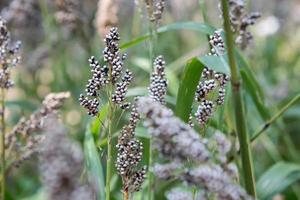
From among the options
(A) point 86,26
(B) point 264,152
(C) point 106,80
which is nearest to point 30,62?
(A) point 86,26

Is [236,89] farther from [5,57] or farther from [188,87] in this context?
[5,57]

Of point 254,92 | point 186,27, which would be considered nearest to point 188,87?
point 186,27

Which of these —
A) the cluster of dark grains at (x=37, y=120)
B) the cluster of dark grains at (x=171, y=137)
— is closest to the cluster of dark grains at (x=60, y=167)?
the cluster of dark grains at (x=171, y=137)

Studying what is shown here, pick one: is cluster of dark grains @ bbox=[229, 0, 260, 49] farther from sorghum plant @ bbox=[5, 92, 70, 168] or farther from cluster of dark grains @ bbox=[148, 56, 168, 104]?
cluster of dark grains @ bbox=[148, 56, 168, 104]

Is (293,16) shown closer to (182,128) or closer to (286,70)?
(286,70)

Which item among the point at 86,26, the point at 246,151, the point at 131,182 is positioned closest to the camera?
the point at 246,151

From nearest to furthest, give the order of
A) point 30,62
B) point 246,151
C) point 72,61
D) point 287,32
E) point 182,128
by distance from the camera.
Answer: point 182,128, point 246,151, point 30,62, point 72,61, point 287,32

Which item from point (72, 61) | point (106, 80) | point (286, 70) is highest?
point (72, 61)

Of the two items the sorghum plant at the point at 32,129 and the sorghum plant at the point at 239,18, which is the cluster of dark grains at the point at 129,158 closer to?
the sorghum plant at the point at 32,129
